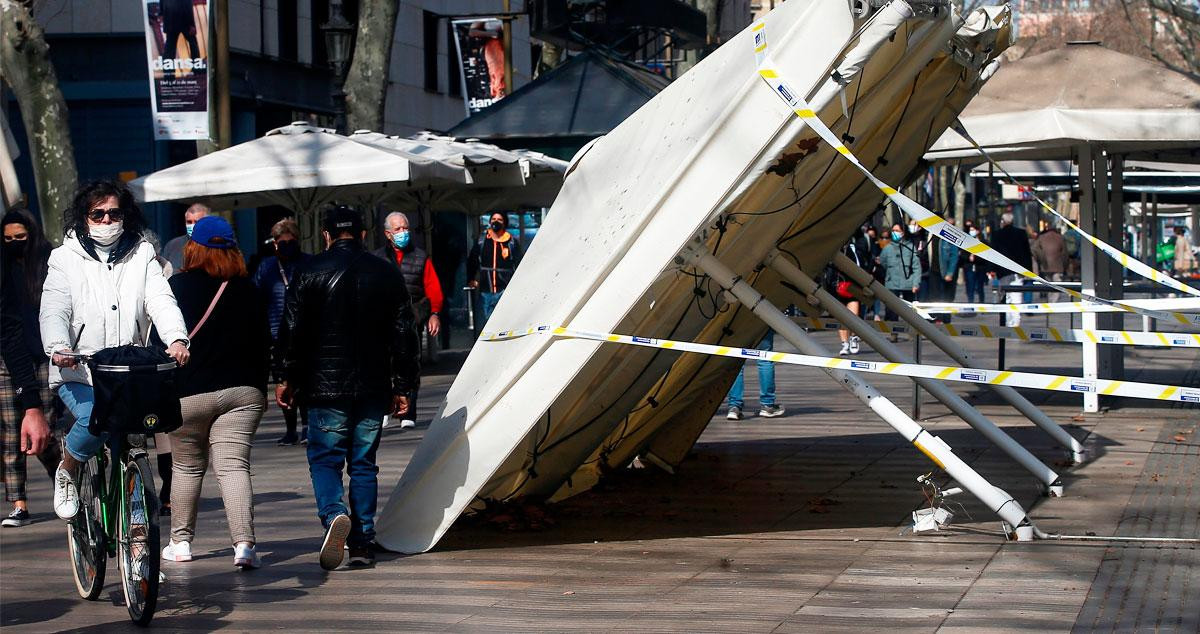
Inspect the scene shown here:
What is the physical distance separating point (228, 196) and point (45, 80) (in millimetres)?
2397

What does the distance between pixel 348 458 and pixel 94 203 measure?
1675 millimetres

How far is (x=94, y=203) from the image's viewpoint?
23.1 ft

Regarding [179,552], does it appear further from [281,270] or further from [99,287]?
[281,270]

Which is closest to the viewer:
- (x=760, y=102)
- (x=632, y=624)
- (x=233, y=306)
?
(x=632, y=624)

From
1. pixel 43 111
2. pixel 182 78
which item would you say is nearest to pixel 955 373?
pixel 182 78

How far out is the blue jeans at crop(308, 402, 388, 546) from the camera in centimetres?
751

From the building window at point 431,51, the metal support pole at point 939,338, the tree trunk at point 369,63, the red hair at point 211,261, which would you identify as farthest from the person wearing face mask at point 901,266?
the red hair at point 211,261

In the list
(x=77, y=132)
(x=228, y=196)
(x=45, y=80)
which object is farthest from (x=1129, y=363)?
(x=77, y=132)

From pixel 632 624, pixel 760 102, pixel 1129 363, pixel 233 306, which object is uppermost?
pixel 760 102

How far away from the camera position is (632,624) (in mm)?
6203

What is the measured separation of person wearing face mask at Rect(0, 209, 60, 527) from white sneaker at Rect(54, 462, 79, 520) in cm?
160

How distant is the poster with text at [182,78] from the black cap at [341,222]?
32.1 feet

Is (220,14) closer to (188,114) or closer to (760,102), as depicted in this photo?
(188,114)

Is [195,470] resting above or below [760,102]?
below
